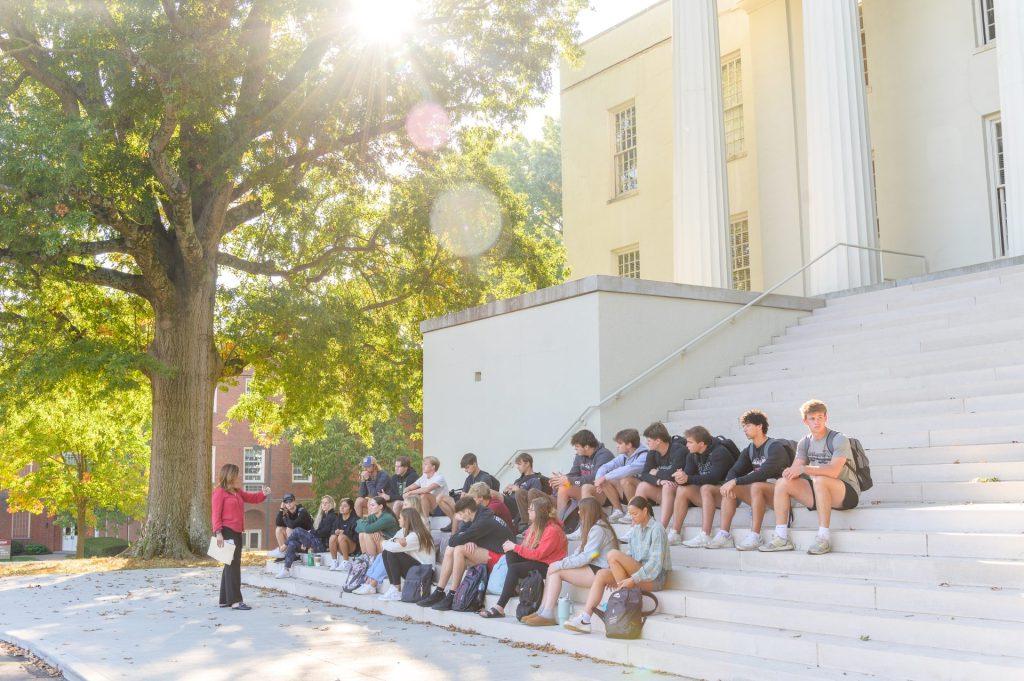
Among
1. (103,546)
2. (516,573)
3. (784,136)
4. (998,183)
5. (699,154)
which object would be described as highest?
(784,136)

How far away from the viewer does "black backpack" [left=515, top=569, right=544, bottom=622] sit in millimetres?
9867

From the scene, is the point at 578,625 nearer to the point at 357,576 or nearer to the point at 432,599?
the point at 432,599

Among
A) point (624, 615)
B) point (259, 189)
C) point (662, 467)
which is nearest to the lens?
point (624, 615)

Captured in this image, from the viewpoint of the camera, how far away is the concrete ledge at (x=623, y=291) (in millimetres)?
15172

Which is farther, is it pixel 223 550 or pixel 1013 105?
pixel 1013 105

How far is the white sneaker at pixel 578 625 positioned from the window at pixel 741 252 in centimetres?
1594

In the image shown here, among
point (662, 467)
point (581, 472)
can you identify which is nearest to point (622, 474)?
point (662, 467)

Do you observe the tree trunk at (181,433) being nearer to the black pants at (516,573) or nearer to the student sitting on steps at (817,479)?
the black pants at (516,573)

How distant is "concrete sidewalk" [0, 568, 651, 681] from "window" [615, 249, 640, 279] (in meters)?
15.5

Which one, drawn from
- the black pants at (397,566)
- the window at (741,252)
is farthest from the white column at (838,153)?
the black pants at (397,566)

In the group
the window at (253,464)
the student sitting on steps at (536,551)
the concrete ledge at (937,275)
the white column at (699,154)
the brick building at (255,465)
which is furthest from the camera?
the window at (253,464)

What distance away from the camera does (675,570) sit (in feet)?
31.1

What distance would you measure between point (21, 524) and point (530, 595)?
58881 mm

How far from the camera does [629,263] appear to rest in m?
27.7
